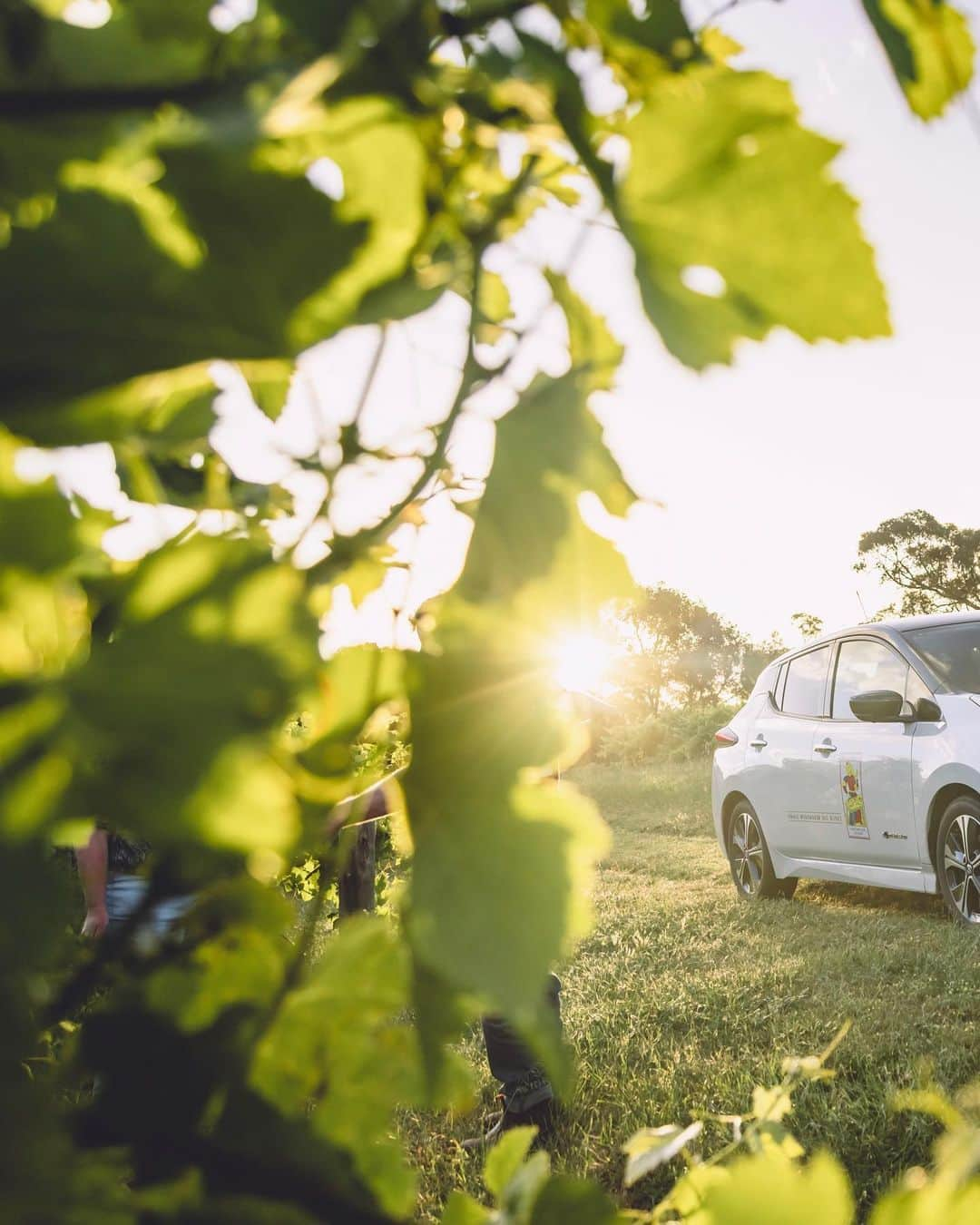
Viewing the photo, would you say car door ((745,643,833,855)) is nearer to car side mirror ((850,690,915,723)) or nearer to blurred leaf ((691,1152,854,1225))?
car side mirror ((850,690,915,723))

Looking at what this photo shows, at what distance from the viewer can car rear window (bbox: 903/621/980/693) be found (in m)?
5.65

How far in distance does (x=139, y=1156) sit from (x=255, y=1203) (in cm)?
3

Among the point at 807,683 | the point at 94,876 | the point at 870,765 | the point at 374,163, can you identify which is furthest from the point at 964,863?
the point at 374,163

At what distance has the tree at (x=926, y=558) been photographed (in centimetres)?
Answer: 3450

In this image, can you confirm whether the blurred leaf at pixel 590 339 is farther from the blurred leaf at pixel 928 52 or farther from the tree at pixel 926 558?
the tree at pixel 926 558

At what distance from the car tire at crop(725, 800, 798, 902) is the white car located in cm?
1

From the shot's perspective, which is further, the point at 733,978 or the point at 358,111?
the point at 733,978

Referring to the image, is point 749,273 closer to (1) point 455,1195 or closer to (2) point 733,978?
(1) point 455,1195

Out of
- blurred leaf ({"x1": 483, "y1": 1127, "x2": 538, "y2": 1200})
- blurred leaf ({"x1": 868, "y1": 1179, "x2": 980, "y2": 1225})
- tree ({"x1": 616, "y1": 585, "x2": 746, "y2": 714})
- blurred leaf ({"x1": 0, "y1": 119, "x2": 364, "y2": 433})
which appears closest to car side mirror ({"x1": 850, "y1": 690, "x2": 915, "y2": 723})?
blurred leaf ({"x1": 483, "y1": 1127, "x2": 538, "y2": 1200})

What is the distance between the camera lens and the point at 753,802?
7297 millimetres

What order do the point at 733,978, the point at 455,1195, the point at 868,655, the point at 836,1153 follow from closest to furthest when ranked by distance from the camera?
1. the point at 455,1195
2. the point at 836,1153
3. the point at 733,978
4. the point at 868,655

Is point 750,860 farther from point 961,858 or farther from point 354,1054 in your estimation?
point 354,1054

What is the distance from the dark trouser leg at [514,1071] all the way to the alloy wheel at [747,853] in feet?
12.9

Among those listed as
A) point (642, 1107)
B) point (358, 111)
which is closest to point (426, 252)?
point (358, 111)
